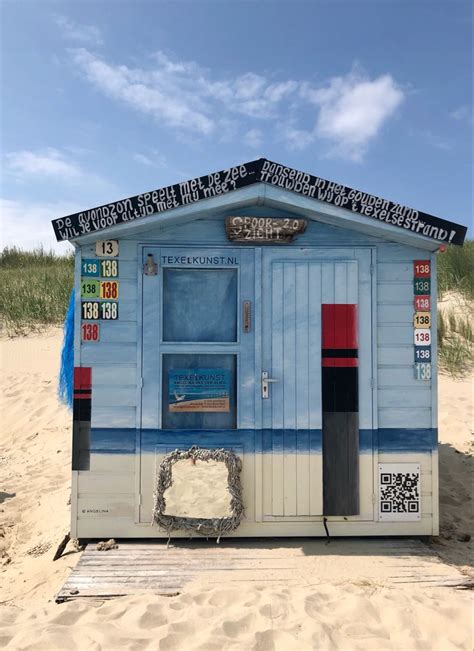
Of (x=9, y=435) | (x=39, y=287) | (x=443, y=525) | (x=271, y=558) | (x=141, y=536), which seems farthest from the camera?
(x=39, y=287)

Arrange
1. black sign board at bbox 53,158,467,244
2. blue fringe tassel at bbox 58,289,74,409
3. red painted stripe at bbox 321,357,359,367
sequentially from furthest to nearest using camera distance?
blue fringe tassel at bbox 58,289,74,409, red painted stripe at bbox 321,357,359,367, black sign board at bbox 53,158,467,244

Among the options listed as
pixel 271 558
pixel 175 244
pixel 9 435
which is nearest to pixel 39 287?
pixel 9 435

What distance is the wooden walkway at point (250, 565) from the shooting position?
349 cm

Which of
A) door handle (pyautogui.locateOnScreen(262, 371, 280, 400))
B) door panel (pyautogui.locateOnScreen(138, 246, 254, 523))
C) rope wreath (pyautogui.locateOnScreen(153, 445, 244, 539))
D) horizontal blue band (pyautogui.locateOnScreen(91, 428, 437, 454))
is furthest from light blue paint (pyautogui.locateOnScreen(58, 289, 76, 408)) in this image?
door handle (pyautogui.locateOnScreen(262, 371, 280, 400))

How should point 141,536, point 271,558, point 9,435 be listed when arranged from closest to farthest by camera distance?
point 271,558 → point 141,536 → point 9,435

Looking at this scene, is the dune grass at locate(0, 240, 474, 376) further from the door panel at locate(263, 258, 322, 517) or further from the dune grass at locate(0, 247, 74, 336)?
the door panel at locate(263, 258, 322, 517)

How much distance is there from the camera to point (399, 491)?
4.22 m

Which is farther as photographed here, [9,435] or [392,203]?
[9,435]

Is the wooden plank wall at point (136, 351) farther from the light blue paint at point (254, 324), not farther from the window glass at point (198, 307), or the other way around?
the window glass at point (198, 307)

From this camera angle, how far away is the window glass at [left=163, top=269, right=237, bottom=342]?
4266 millimetres

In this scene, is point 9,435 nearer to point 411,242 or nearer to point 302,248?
point 302,248

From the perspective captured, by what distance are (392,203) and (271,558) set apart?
10.4 ft

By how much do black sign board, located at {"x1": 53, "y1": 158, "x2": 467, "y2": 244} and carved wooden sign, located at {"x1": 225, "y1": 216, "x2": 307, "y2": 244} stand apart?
0.27 meters

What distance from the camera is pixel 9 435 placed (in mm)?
8367
